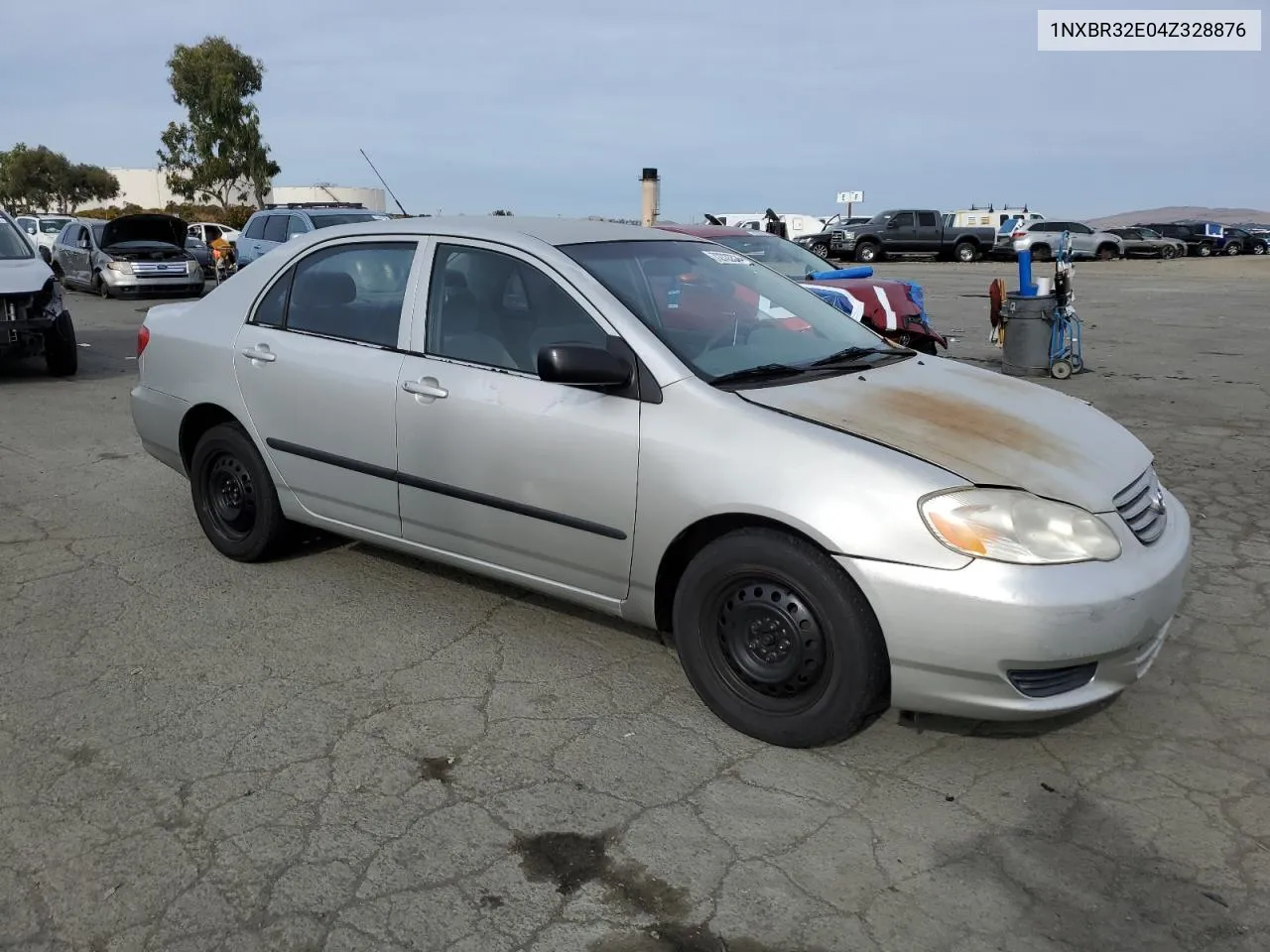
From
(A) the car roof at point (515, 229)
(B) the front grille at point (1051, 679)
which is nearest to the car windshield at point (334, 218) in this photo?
(A) the car roof at point (515, 229)

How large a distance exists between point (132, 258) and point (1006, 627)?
2079cm

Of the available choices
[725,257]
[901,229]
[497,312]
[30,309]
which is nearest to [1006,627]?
[497,312]

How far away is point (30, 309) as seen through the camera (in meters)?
10.3

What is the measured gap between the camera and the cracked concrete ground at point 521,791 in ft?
8.55

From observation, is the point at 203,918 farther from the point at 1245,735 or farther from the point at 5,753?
the point at 1245,735

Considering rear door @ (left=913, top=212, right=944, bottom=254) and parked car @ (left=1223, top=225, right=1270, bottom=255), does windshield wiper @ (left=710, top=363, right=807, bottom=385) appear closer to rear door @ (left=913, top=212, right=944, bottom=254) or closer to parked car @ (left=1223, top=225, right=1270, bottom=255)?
rear door @ (left=913, top=212, right=944, bottom=254)

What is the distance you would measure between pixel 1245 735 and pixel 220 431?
4326mm

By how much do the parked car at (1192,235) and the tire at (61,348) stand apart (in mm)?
41858

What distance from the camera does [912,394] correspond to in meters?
3.73

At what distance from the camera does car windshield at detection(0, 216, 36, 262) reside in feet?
35.5

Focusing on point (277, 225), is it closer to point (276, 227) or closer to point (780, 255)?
point (276, 227)

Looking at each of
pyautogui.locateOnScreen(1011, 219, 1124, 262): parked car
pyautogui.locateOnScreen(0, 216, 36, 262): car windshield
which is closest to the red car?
pyautogui.locateOnScreen(0, 216, 36, 262): car windshield

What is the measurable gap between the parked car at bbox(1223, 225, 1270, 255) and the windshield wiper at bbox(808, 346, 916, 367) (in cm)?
4683

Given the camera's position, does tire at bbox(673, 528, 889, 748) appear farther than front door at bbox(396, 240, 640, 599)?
No
